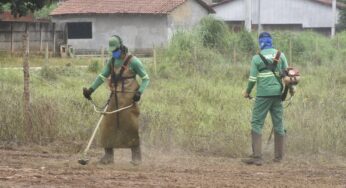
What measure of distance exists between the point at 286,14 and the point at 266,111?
41705 mm

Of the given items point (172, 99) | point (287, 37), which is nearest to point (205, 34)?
point (287, 37)

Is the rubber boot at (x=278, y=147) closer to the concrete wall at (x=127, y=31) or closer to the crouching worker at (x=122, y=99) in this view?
the crouching worker at (x=122, y=99)

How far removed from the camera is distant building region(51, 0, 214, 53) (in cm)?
3638

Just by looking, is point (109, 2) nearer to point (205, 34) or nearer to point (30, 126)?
point (205, 34)

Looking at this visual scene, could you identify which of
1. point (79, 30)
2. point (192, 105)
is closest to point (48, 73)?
point (192, 105)

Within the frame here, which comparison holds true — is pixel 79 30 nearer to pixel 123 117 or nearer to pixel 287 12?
pixel 287 12

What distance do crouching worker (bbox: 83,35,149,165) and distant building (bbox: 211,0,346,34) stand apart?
39.1 m

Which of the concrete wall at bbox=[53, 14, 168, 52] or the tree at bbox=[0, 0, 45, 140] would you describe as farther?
the concrete wall at bbox=[53, 14, 168, 52]

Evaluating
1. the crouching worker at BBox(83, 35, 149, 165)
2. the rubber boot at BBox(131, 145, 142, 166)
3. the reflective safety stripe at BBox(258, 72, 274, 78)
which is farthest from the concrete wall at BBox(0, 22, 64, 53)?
the reflective safety stripe at BBox(258, 72, 274, 78)

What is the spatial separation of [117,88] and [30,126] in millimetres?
2222

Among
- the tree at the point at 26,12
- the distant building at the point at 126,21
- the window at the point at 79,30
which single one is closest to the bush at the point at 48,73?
the tree at the point at 26,12

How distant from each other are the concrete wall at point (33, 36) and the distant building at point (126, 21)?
1060 millimetres

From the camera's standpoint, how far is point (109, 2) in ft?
124

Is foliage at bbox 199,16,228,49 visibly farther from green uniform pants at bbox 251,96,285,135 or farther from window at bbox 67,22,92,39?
green uniform pants at bbox 251,96,285,135
